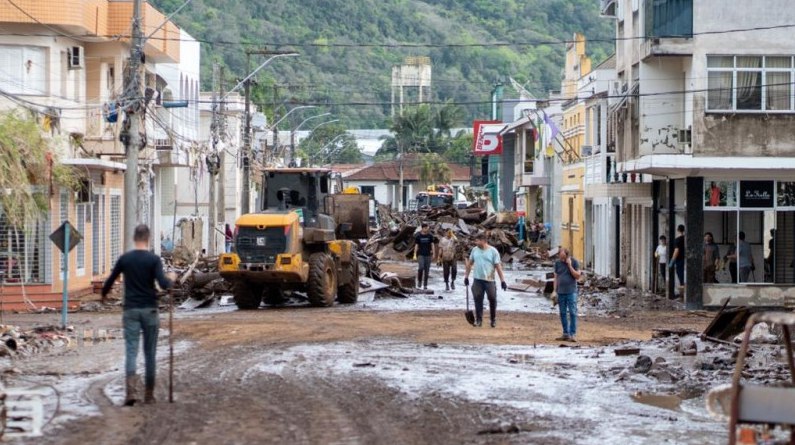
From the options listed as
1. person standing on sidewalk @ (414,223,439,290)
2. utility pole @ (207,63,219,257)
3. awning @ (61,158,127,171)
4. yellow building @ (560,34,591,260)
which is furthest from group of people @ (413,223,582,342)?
yellow building @ (560,34,591,260)

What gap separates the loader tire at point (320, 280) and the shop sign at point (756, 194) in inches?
409

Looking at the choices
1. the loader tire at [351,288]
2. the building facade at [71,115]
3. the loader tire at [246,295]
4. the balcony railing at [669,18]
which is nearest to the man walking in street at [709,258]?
the balcony railing at [669,18]

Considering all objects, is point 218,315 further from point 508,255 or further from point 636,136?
point 508,255

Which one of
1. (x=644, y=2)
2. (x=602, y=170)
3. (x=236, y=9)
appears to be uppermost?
(x=236, y=9)

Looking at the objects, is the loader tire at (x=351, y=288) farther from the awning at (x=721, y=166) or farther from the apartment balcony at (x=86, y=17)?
the apartment balcony at (x=86, y=17)

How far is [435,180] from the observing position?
443 feet

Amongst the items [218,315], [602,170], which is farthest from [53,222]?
[602,170]

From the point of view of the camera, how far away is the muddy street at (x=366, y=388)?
12.8 metres

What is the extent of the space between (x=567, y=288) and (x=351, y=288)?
12.0 m

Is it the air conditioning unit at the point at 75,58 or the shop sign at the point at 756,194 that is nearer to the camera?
the shop sign at the point at 756,194

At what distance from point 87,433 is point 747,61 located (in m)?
25.4

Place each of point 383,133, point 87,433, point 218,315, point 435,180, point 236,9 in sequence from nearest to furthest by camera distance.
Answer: point 87,433, point 218,315, point 435,180, point 236,9, point 383,133

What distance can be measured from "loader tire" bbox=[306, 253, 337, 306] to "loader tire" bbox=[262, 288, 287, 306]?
124 cm

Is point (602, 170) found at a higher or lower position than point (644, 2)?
lower
